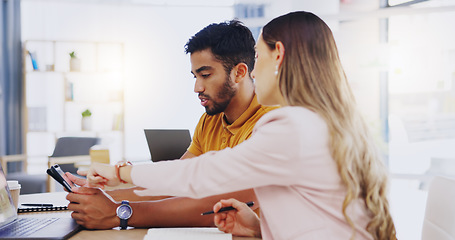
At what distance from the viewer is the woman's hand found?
4.19 feet

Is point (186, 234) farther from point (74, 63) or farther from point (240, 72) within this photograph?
point (74, 63)

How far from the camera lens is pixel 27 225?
1335mm

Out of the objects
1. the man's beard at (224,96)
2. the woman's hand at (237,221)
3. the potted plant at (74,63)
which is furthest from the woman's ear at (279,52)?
the potted plant at (74,63)

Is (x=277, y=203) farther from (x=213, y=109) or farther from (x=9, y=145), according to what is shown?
(x=9, y=145)

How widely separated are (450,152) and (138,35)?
11.9 feet

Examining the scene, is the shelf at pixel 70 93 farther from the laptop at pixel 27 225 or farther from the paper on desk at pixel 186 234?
the paper on desk at pixel 186 234

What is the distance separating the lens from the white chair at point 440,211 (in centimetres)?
121

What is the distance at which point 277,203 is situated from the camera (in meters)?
1.06

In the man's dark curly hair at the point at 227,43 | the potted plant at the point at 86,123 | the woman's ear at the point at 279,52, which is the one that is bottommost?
the potted plant at the point at 86,123

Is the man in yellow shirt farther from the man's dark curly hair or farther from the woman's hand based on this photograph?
the woman's hand

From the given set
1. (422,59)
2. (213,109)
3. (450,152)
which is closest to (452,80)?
(422,59)

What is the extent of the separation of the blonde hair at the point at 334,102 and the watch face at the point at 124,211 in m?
0.60

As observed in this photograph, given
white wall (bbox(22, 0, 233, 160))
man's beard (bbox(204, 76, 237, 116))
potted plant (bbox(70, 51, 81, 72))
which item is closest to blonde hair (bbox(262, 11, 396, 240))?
man's beard (bbox(204, 76, 237, 116))

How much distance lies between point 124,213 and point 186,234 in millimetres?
228
